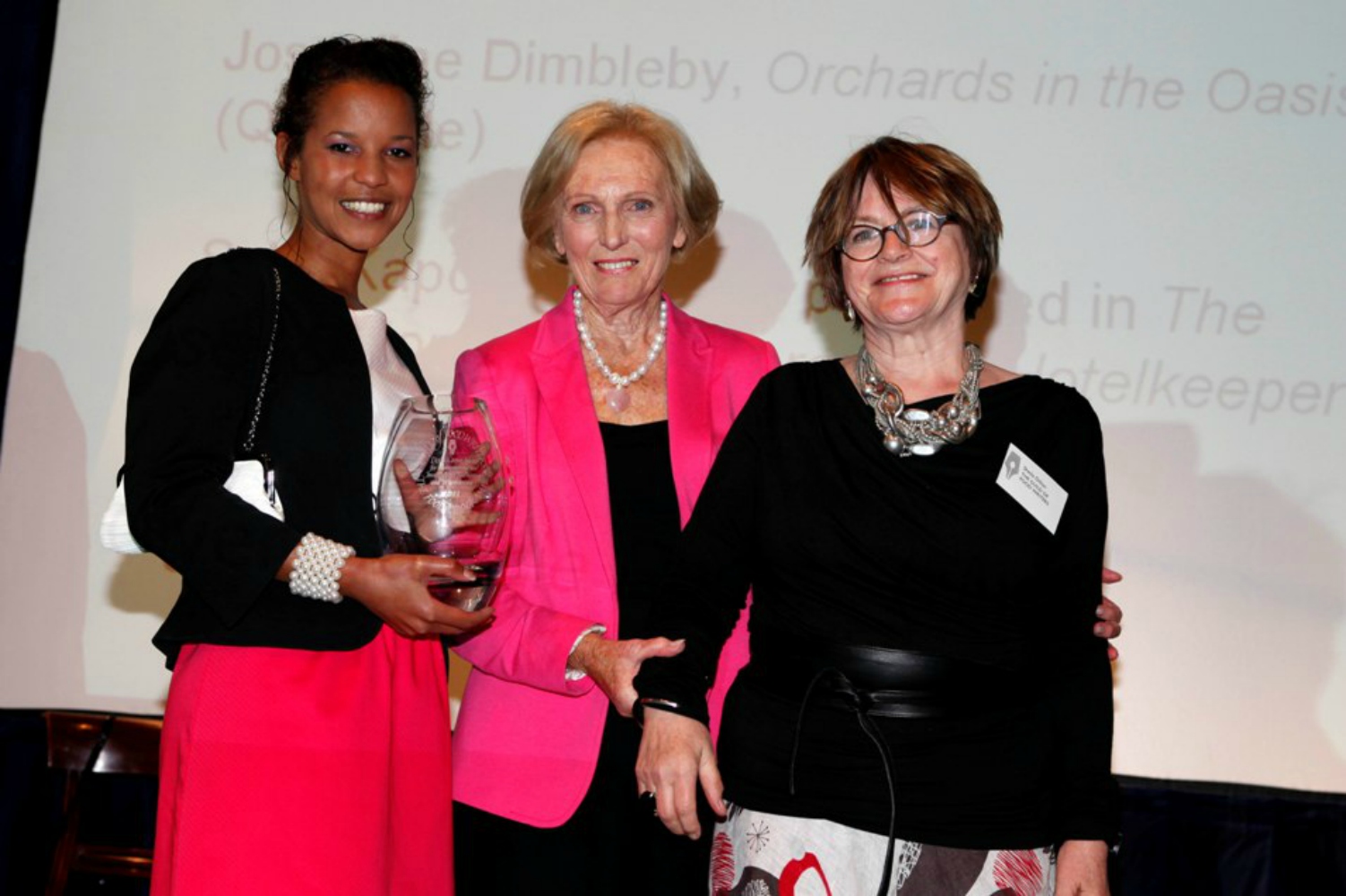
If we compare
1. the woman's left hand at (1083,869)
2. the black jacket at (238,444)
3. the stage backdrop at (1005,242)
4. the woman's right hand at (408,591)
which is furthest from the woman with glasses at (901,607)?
the stage backdrop at (1005,242)

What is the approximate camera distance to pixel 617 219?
2400mm

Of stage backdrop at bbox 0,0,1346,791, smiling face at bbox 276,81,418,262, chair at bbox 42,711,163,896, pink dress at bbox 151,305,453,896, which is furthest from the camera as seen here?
stage backdrop at bbox 0,0,1346,791

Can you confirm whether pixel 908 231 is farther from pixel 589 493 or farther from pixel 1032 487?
pixel 589 493

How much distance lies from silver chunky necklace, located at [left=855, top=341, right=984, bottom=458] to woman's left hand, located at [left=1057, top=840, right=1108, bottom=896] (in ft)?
1.88

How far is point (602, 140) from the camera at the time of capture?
2.42m

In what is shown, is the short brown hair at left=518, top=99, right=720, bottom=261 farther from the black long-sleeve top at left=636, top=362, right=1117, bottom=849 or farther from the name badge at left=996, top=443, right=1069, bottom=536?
the name badge at left=996, top=443, right=1069, bottom=536

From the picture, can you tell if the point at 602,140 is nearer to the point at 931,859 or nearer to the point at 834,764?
the point at 834,764

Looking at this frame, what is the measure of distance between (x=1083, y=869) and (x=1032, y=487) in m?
0.52

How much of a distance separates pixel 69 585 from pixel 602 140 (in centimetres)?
245

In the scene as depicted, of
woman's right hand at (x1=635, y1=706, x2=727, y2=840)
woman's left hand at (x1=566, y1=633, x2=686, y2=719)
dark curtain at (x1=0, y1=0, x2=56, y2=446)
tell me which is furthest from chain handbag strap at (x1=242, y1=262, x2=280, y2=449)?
dark curtain at (x1=0, y1=0, x2=56, y2=446)

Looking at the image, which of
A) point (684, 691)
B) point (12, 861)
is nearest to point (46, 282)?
point (12, 861)

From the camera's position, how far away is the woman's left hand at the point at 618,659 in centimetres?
194

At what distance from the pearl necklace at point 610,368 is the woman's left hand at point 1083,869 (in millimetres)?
1017

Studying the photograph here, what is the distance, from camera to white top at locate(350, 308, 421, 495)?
2.09 metres
